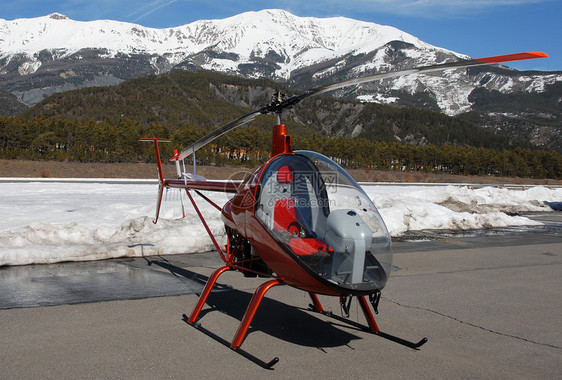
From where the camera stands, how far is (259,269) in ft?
16.9

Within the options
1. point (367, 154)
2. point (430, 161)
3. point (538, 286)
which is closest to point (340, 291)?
point (538, 286)

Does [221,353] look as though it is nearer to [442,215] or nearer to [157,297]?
[157,297]

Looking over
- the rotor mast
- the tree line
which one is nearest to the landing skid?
the rotor mast

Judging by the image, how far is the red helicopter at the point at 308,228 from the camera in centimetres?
402

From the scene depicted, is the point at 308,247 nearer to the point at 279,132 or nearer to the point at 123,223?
the point at 279,132

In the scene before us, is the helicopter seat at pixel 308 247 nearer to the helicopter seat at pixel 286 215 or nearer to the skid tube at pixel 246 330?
the helicopter seat at pixel 286 215

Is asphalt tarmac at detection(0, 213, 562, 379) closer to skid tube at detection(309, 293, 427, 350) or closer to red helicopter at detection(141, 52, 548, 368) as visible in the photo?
skid tube at detection(309, 293, 427, 350)

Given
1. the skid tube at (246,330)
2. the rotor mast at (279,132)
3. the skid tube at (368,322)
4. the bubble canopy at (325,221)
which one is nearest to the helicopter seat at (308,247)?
the bubble canopy at (325,221)

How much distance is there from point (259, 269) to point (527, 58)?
3295 millimetres

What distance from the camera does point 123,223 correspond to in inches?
395

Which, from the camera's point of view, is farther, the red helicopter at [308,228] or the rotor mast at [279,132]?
the rotor mast at [279,132]

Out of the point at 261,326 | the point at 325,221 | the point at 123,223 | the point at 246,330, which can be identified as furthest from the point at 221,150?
the point at 246,330

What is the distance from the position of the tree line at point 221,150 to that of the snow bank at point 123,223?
28.7 meters

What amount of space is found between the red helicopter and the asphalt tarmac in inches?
13.4
